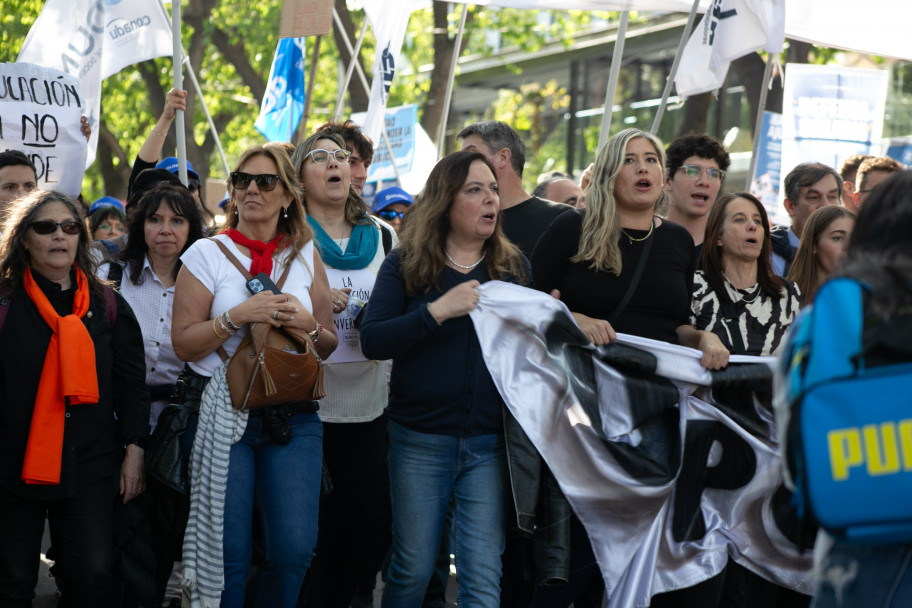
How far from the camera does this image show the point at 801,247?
527 cm

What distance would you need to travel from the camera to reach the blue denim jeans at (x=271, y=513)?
4113mm

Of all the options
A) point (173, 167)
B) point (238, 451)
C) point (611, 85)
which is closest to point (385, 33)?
point (611, 85)

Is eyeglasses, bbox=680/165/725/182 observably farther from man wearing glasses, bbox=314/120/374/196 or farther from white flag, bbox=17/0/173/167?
white flag, bbox=17/0/173/167

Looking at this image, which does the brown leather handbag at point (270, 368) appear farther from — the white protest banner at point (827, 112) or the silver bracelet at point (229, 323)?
the white protest banner at point (827, 112)

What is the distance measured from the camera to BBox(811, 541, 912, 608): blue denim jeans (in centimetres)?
245

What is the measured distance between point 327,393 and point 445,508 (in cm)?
97

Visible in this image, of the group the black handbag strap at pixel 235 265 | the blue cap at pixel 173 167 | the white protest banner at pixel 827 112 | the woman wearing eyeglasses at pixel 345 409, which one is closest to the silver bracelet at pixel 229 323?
the black handbag strap at pixel 235 265

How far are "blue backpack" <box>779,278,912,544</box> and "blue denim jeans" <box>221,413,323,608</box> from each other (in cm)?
228

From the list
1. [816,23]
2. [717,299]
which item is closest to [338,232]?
[717,299]

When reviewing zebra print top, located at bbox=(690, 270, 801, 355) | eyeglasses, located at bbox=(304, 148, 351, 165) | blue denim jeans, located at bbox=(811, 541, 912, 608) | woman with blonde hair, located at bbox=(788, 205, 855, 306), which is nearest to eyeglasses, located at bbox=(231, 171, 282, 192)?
eyeglasses, located at bbox=(304, 148, 351, 165)

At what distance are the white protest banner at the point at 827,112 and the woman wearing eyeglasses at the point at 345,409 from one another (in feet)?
20.2

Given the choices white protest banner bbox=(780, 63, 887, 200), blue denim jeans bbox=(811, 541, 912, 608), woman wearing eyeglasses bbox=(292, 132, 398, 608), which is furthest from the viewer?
white protest banner bbox=(780, 63, 887, 200)

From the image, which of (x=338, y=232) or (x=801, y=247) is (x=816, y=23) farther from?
(x=338, y=232)

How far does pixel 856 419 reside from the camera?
2352mm
